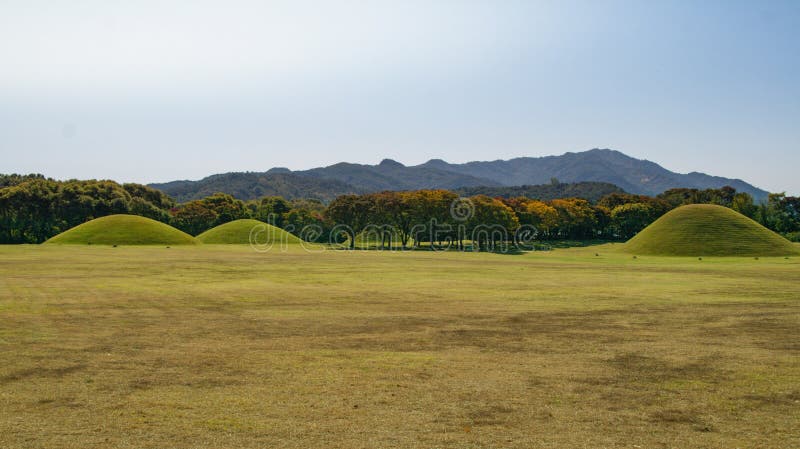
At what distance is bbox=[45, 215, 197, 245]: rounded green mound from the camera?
305 feet

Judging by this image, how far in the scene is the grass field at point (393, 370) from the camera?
431 inches

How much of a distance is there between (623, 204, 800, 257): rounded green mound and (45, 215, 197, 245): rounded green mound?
79832 mm

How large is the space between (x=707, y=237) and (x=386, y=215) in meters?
59.6

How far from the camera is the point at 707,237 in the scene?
91.8m

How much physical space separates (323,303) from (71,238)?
8241 cm

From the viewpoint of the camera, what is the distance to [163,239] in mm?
97625

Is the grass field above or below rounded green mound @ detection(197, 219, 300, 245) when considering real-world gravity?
below

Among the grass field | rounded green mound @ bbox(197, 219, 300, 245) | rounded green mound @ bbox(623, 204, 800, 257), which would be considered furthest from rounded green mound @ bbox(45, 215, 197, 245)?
rounded green mound @ bbox(623, 204, 800, 257)

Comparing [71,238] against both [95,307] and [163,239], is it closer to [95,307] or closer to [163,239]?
[163,239]

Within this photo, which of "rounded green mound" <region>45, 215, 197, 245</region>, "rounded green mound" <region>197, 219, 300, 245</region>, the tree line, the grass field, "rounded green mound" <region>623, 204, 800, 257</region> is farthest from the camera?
the tree line

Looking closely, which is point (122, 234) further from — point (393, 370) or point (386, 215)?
point (393, 370)

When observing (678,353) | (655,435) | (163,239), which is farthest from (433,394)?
(163,239)

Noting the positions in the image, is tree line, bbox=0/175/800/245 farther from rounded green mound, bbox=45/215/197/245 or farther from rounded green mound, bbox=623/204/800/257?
rounded green mound, bbox=623/204/800/257

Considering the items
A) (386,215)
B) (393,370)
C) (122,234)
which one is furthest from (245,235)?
(393,370)
